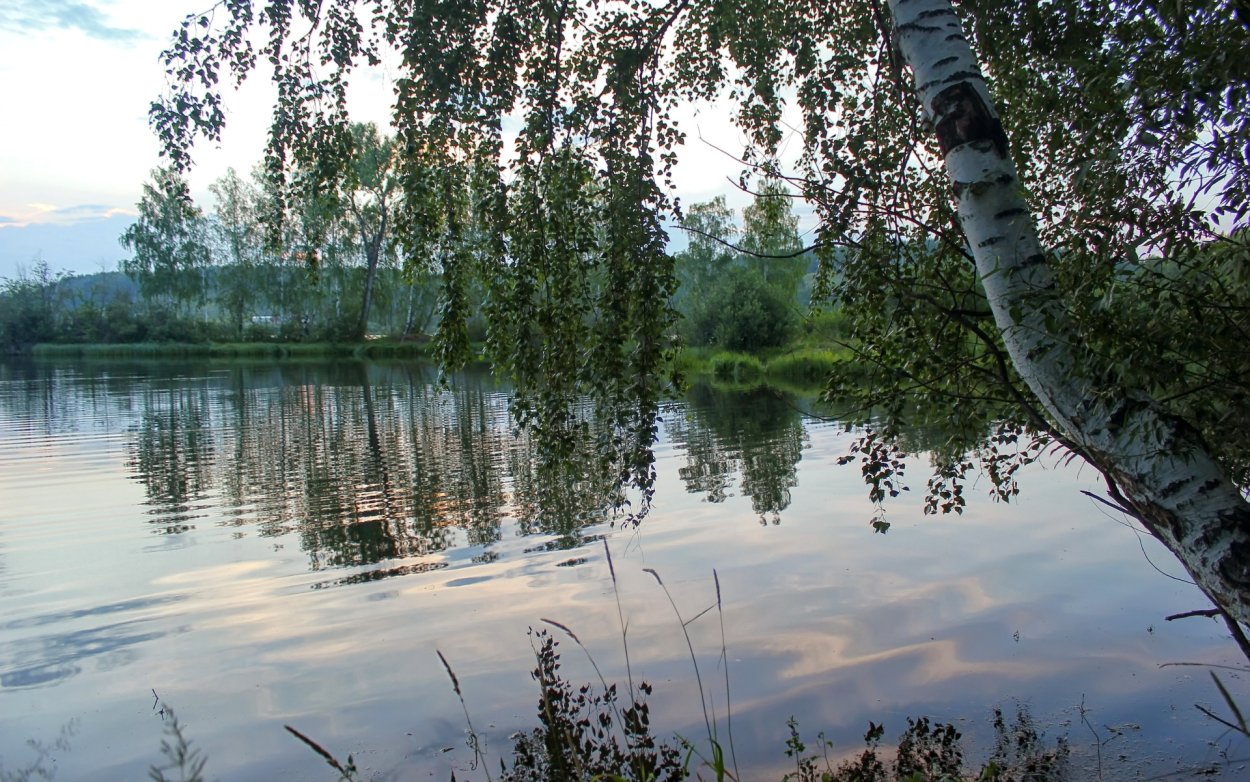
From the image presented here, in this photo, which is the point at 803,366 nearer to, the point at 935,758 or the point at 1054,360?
the point at 935,758

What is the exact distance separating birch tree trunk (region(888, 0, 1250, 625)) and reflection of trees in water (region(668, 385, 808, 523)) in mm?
5596

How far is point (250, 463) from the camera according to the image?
20.0 metres

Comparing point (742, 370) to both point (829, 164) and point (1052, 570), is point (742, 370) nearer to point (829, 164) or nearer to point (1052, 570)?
point (1052, 570)

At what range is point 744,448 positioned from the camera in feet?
66.7

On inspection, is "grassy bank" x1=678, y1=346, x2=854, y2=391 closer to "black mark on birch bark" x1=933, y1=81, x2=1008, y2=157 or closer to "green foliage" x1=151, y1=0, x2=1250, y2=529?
"green foliage" x1=151, y1=0, x2=1250, y2=529

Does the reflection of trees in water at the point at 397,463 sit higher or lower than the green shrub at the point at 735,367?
lower

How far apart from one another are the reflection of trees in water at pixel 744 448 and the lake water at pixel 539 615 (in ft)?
0.55

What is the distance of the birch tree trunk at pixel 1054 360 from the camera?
10.3 feet

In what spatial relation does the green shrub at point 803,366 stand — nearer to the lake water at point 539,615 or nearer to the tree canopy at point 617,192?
the lake water at point 539,615

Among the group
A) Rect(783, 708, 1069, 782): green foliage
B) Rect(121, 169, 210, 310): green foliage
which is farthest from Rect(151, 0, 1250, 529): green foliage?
Rect(121, 169, 210, 310): green foliage

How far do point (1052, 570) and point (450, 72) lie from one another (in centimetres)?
863

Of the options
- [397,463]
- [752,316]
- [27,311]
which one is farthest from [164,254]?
[397,463]

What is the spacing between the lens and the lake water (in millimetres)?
6285

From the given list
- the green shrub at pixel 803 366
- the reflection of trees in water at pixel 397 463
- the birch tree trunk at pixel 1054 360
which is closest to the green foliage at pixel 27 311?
the reflection of trees in water at pixel 397 463
